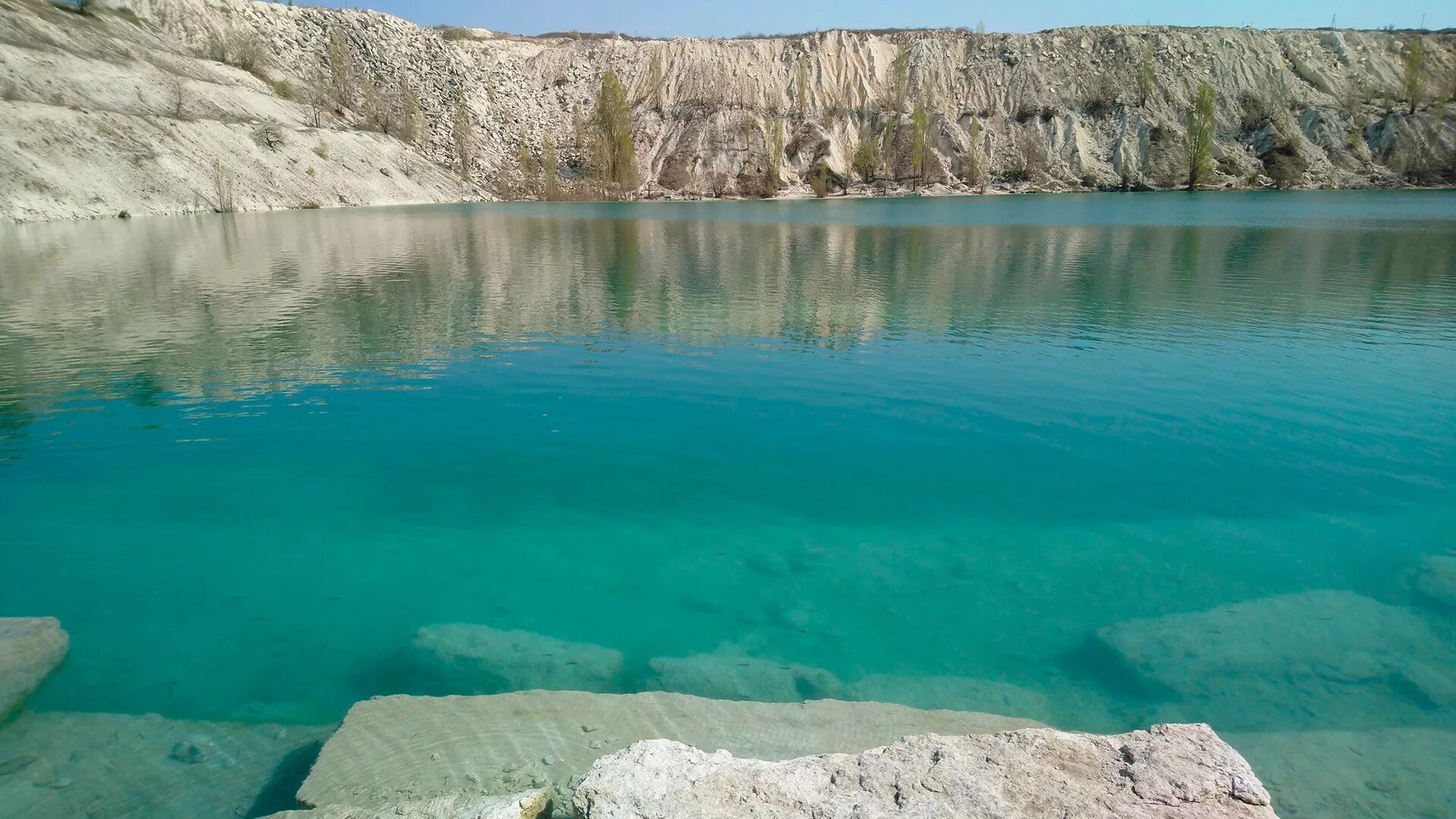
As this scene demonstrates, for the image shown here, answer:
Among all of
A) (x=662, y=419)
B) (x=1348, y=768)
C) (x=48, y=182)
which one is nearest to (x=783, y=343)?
(x=662, y=419)

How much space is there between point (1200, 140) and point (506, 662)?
86.5 meters

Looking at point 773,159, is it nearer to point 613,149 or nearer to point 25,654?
point 613,149

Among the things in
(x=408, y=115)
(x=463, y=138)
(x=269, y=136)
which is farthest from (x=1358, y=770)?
(x=463, y=138)

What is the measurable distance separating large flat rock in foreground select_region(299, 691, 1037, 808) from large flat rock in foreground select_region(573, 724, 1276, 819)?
73cm

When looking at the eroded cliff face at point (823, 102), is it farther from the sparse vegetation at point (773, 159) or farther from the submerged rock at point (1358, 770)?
the submerged rock at point (1358, 770)

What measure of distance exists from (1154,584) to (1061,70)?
9178 centimetres

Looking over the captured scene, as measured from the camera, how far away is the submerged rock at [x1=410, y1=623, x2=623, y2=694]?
5305 millimetres

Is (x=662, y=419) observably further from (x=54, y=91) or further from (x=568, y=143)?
(x=568, y=143)

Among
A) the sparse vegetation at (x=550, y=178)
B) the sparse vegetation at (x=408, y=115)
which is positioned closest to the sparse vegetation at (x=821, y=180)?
the sparse vegetation at (x=550, y=178)

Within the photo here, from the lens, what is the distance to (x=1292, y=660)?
18.0 feet

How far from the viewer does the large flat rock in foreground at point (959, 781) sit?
2.90 metres

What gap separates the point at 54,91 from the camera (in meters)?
44.8

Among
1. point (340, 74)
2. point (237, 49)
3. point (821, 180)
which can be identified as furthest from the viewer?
point (821, 180)

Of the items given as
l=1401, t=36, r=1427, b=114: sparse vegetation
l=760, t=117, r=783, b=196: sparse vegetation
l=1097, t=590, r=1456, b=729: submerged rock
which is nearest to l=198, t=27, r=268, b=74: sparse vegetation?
l=760, t=117, r=783, b=196: sparse vegetation
